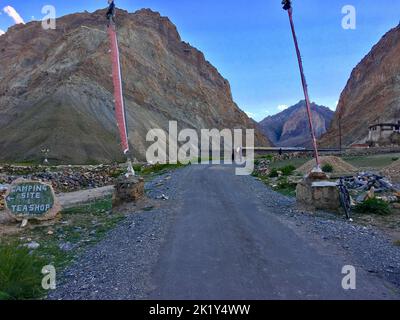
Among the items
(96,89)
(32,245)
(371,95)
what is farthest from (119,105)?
(371,95)

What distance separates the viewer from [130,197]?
47.9ft

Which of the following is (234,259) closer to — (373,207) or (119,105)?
(373,207)

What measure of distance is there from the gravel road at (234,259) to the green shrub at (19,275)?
15.5 inches

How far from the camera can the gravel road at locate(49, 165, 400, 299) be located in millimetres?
5891

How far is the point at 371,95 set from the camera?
107 m

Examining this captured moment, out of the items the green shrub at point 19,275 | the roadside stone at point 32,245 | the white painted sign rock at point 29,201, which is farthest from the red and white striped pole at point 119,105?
the green shrub at point 19,275

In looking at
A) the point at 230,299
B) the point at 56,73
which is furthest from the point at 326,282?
the point at 56,73

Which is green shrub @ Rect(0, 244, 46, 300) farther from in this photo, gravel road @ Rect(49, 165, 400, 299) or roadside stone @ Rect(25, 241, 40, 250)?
roadside stone @ Rect(25, 241, 40, 250)

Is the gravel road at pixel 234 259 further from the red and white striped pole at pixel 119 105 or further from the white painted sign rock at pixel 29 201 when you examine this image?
the red and white striped pole at pixel 119 105

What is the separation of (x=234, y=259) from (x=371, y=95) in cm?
11057

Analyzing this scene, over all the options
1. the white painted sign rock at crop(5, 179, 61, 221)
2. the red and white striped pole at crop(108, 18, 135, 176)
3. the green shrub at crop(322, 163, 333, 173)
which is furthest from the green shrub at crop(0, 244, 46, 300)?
the green shrub at crop(322, 163, 333, 173)

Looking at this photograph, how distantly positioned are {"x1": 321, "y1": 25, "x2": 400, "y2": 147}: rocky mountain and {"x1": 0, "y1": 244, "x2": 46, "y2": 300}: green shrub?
84.6 metres

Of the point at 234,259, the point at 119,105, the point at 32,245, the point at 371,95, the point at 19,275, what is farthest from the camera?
the point at 371,95
